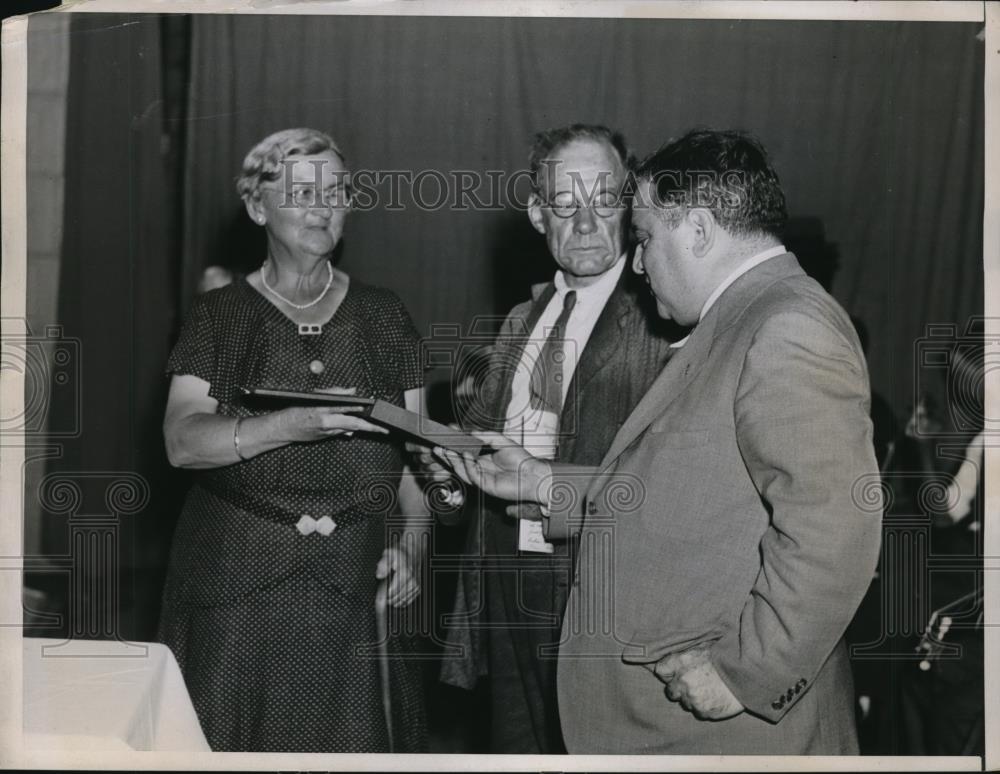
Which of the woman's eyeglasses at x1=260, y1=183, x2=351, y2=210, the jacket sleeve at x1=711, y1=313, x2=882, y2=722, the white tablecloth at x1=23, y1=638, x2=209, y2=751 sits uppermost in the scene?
the woman's eyeglasses at x1=260, y1=183, x2=351, y2=210

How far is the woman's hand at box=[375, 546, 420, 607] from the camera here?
2.86 m

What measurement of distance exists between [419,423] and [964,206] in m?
1.63

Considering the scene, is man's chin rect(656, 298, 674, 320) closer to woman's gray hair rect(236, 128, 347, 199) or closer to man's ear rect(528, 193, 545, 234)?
man's ear rect(528, 193, 545, 234)

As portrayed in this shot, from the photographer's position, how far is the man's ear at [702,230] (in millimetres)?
2518

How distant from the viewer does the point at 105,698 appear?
9.35 feet

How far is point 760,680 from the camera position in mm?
2279

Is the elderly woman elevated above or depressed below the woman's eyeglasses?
below

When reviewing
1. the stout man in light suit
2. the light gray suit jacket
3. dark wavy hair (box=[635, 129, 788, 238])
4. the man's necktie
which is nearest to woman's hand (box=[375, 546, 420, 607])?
the stout man in light suit

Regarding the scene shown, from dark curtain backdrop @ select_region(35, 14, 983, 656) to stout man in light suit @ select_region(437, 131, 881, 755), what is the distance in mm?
283

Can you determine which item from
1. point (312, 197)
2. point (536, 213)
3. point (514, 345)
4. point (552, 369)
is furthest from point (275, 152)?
point (552, 369)

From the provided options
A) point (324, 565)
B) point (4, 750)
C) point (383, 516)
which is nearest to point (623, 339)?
point (383, 516)

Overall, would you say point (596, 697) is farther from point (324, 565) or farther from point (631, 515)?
point (324, 565)

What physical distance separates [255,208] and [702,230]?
121 centimetres

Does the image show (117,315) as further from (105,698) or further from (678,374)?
(678,374)
